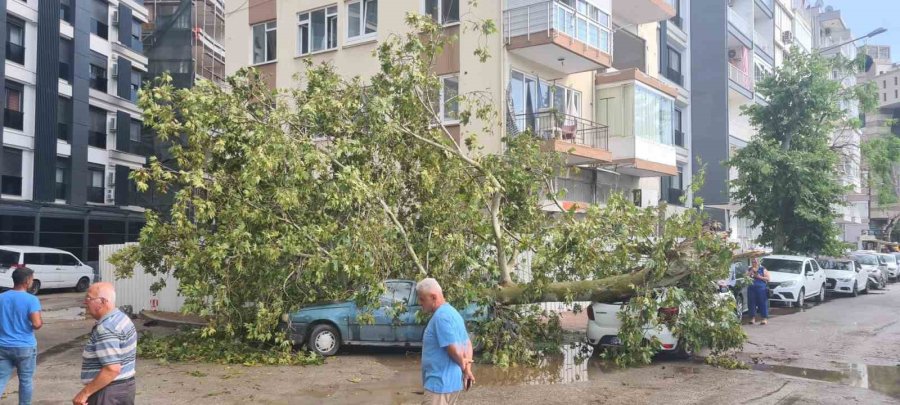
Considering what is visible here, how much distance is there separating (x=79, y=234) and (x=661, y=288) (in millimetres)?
31670

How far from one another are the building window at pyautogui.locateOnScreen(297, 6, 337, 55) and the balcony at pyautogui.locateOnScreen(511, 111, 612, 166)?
7160 mm

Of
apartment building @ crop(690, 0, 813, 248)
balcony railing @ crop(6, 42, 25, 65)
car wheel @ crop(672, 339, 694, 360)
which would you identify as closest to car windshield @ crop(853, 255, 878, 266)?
apartment building @ crop(690, 0, 813, 248)

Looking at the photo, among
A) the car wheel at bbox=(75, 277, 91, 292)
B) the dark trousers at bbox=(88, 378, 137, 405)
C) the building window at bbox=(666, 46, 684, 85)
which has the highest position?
the building window at bbox=(666, 46, 684, 85)

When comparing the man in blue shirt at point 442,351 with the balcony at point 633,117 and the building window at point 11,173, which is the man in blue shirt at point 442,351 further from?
the building window at point 11,173

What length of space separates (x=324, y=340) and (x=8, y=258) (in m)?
18.4

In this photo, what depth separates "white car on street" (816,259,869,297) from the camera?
2456 centimetres

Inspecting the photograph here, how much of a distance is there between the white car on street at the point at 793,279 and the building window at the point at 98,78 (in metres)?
33.1

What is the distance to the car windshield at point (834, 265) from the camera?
82.4ft

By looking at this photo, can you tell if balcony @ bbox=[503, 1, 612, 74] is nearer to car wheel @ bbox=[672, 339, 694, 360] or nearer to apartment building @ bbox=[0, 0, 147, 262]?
car wheel @ bbox=[672, 339, 694, 360]

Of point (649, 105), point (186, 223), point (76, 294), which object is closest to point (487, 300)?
point (186, 223)

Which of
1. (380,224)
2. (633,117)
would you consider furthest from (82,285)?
(633,117)

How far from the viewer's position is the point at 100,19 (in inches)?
1444

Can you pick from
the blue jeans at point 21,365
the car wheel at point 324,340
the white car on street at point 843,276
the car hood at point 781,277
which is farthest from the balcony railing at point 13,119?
the white car on street at point 843,276

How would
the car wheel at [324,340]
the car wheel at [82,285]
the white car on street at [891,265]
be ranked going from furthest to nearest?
the white car on street at [891,265] < the car wheel at [82,285] < the car wheel at [324,340]
